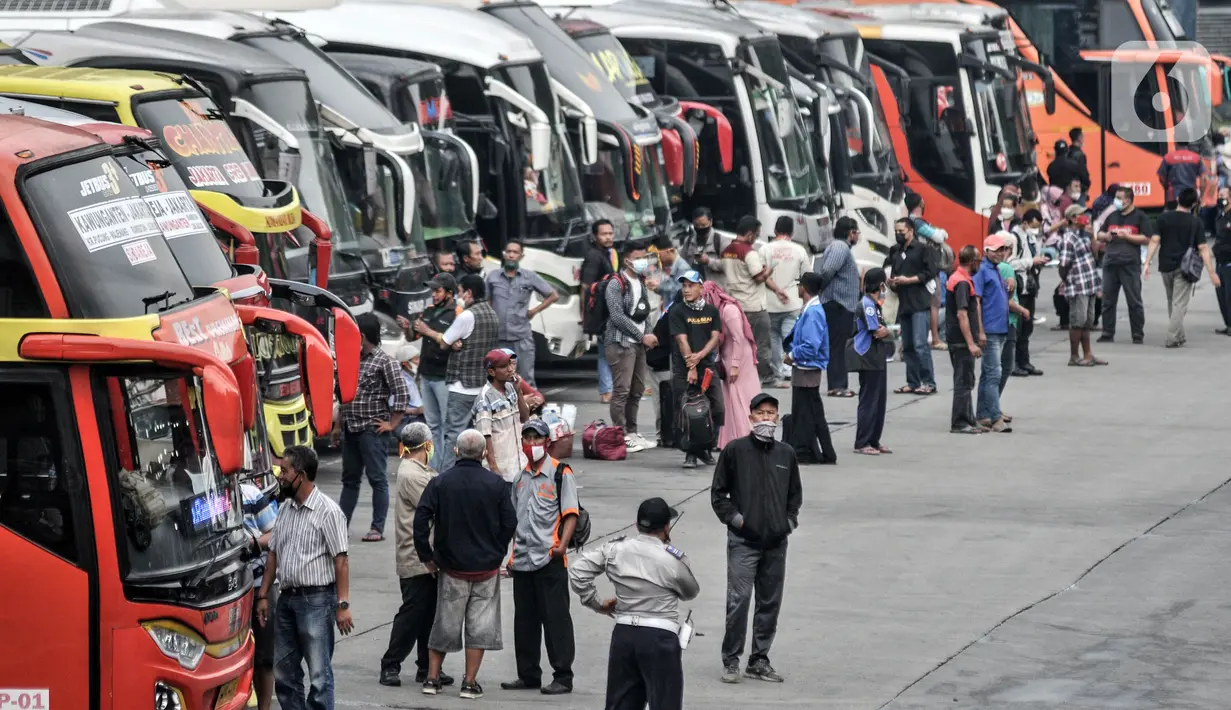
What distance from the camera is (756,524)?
11.5 meters

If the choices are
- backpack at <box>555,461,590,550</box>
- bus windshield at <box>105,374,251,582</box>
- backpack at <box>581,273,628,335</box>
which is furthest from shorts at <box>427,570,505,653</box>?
backpack at <box>581,273,628,335</box>

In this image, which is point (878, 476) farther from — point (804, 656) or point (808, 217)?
point (808, 217)

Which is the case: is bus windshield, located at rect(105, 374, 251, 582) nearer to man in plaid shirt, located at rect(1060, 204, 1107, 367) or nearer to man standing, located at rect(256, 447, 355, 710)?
man standing, located at rect(256, 447, 355, 710)

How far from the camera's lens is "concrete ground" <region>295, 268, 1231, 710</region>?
11.4m

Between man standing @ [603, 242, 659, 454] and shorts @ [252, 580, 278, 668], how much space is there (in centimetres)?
843

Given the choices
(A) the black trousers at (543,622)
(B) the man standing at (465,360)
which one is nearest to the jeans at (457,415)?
(B) the man standing at (465,360)

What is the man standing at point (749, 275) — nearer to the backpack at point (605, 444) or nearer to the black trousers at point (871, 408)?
the black trousers at point (871, 408)

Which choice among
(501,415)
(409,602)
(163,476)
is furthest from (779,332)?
(163,476)

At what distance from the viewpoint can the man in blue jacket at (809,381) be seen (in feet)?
57.1

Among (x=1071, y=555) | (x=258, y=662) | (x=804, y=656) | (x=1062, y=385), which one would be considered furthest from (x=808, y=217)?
(x=258, y=662)

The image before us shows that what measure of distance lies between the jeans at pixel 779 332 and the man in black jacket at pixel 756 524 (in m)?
10.5

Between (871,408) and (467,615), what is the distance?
7.64m

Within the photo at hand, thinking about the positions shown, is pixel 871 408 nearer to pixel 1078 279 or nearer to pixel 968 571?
pixel 968 571

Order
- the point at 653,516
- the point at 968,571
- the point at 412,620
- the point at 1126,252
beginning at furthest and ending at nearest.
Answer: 1. the point at 1126,252
2. the point at 968,571
3. the point at 412,620
4. the point at 653,516
